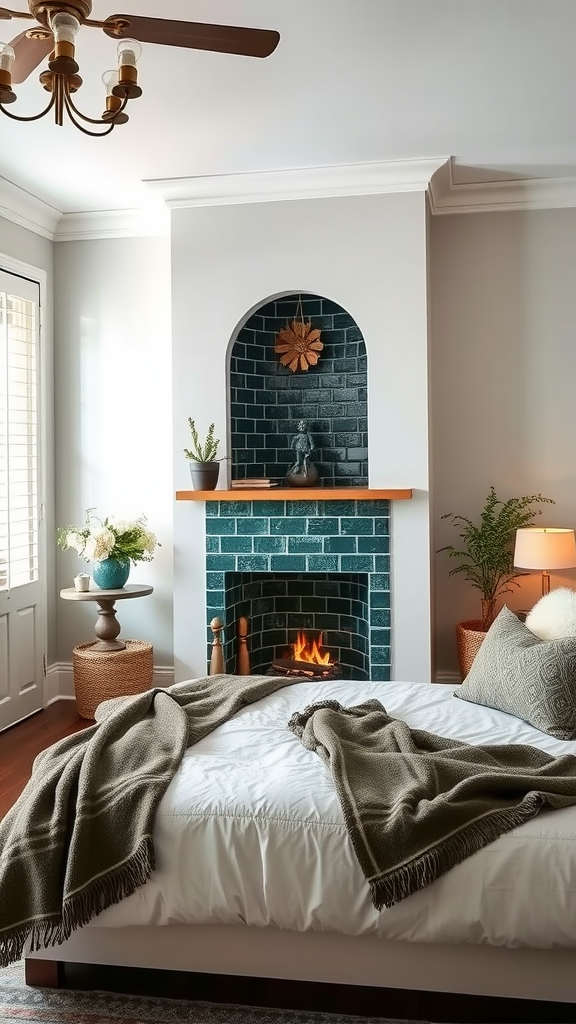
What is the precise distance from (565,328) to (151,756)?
351 cm

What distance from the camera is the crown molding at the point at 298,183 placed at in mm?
4465

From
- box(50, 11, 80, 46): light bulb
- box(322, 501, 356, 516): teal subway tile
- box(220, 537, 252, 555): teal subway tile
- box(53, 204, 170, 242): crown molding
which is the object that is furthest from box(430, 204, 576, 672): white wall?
box(50, 11, 80, 46): light bulb

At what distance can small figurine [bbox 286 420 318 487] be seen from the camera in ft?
16.2

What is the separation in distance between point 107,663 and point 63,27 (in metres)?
3.28

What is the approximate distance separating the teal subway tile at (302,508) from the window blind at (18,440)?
5.03 feet

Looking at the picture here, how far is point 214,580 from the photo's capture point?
4.80m

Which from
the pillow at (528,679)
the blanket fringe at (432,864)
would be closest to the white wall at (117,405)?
the pillow at (528,679)

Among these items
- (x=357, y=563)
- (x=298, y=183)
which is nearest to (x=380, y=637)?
(x=357, y=563)

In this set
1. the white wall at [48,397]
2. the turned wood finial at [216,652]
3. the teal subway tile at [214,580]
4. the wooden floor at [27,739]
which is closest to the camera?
the wooden floor at [27,739]

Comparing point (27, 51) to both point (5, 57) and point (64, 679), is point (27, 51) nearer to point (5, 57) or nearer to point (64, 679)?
point (5, 57)

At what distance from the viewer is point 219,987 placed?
93.1 inches

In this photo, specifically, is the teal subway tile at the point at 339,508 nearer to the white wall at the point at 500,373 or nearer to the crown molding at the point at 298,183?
the white wall at the point at 500,373

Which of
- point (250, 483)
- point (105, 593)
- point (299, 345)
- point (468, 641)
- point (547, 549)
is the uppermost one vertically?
point (299, 345)

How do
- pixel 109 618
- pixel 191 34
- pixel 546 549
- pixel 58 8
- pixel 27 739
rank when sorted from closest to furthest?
pixel 58 8, pixel 191 34, pixel 546 549, pixel 27 739, pixel 109 618
